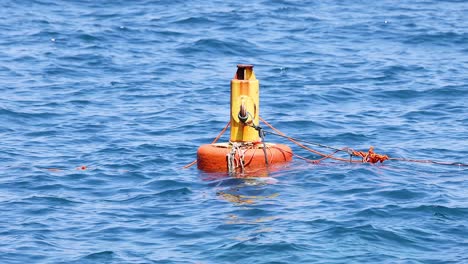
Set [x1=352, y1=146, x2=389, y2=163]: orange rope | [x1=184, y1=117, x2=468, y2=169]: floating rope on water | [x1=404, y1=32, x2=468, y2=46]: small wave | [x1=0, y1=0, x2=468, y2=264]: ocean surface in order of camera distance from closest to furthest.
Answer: [x1=0, y1=0, x2=468, y2=264]: ocean surface, [x1=184, y1=117, x2=468, y2=169]: floating rope on water, [x1=352, y1=146, x2=389, y2=163]: orange rope, [x1=404, y1=32, x2=468, y2=46]: small wave

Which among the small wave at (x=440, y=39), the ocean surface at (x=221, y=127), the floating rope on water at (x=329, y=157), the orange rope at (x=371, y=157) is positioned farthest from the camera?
the small wave at (x=440, y=39)

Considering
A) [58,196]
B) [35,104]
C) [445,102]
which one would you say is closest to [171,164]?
[58,196]

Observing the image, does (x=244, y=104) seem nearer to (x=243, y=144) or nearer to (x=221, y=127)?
(x=243, y=144)

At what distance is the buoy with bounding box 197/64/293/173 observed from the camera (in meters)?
12.5

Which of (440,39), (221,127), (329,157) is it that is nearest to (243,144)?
(329,157)

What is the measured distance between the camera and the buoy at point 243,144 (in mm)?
12516

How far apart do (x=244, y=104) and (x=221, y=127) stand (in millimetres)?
3947

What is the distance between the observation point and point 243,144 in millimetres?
12805

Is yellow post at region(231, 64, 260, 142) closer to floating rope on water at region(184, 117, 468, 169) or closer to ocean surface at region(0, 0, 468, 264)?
floating rope on water at region(184, 117, 468, 169)

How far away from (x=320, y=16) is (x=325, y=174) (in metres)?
16.1

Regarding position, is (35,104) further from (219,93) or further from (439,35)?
(439,35)

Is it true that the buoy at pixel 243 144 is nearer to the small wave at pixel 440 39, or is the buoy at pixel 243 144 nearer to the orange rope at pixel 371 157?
the orange rope at pixel 371 157

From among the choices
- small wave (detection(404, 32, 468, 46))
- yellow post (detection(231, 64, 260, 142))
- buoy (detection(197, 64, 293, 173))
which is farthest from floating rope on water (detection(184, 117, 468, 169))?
small wave (detection(404, 32, 468, 46))

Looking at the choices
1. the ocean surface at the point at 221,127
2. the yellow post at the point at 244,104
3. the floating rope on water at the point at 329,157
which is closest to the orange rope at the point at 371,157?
the floating rope on water at the point at 329,157
